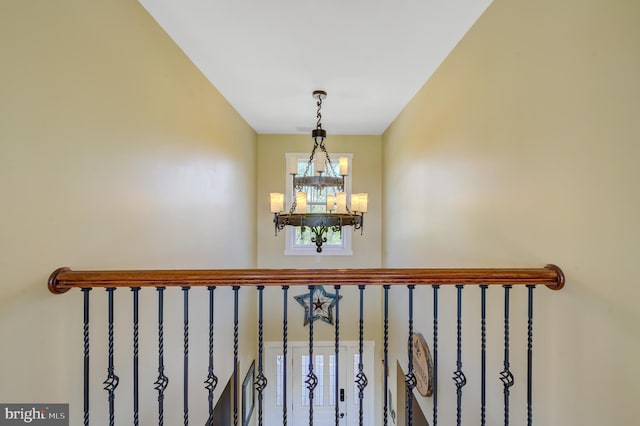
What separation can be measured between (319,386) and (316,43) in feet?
17.2

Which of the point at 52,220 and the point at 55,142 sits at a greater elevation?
the point at 55,142

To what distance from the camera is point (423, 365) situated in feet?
9.46

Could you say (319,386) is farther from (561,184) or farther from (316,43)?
(316,43)

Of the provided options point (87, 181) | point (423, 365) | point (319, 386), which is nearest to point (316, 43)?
point (87, 181)

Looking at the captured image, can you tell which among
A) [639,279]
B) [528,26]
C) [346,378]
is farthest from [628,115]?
[346,378]

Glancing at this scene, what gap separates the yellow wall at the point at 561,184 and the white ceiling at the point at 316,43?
0.35 metres

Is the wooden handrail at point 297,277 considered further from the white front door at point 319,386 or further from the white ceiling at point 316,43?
the white front door at point 319,386

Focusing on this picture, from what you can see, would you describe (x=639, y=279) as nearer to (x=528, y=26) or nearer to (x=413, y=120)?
(x=528, y=26)

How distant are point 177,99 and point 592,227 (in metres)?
2.70

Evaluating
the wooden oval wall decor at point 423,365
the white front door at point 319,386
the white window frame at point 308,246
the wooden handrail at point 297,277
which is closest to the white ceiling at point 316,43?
the white window frame at point 308,246

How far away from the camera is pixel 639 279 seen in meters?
1.00

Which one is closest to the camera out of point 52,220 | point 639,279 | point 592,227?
point 639,279

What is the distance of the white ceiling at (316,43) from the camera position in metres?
1.92

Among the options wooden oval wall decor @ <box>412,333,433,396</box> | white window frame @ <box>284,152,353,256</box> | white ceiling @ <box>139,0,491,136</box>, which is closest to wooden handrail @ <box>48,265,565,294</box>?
white ceiling @ <box>139,0,491,136</box>
